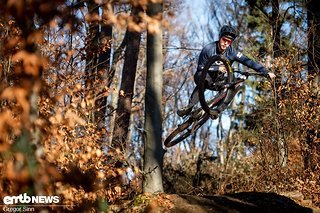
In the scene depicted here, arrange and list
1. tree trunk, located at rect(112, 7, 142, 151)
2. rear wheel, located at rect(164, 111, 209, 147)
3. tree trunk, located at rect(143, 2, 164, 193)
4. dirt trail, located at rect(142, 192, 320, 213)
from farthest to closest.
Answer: tree trunk, located at rect(112, 7, 142, 151) → rear wheel, located at rect(164, 111, 209, 147) → tree trunk, located at rect(143, 2, 164, 193) → dirt trail, located at rect(142, 192, 320, 213)

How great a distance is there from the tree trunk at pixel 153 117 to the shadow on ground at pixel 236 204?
1.58 feet

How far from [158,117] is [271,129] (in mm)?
5645

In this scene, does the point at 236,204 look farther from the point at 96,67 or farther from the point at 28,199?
the point at 28,199

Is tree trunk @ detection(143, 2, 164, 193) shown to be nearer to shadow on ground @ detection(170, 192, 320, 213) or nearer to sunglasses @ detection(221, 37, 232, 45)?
shadow on ground @ detection(170, 192, 320, 213)

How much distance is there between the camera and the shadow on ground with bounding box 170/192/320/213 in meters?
7.20

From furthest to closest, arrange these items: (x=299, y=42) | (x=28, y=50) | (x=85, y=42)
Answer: (x=299, y=42) → (x=85, y=42) → (x=28, y=50)

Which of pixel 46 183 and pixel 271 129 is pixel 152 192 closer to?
pixel 46 183

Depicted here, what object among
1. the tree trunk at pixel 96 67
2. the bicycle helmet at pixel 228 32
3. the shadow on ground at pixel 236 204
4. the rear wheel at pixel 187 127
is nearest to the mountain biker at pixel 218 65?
the bicycle helmet at pixel 228 32

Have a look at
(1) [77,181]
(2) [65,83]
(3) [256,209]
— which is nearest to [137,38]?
(2) [65,83]

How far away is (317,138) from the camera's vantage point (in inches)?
433

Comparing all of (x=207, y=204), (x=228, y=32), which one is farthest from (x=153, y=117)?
(x=228, y=32)

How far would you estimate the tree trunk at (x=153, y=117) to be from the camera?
7.71 metres

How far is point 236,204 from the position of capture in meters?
7.58

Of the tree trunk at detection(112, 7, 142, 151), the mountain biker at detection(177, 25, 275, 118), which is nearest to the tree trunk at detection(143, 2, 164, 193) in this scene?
the mountain biker at detection(177, 25, 275, 118)
